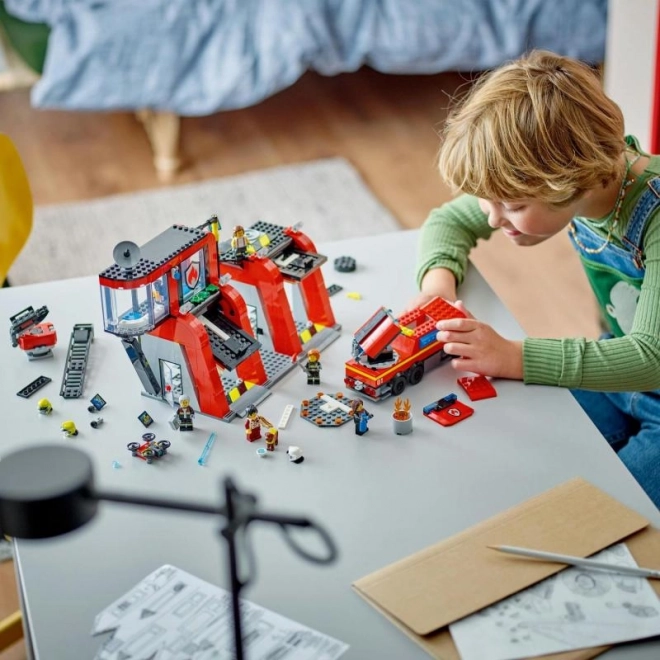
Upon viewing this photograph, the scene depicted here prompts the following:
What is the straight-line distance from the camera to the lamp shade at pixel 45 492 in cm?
60

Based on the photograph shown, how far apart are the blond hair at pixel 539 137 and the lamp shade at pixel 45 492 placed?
0.75 meters

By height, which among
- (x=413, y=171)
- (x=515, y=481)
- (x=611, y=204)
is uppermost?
(x=611, y=204)

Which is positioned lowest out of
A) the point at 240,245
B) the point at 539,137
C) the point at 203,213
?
the point at 203,213

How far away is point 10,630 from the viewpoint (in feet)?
5.02

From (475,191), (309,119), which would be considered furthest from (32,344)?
(309,119)

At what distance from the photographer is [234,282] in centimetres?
133

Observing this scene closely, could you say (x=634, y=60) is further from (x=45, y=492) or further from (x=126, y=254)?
(x=45, y=492)

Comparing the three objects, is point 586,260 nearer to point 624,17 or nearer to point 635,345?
point 635,345

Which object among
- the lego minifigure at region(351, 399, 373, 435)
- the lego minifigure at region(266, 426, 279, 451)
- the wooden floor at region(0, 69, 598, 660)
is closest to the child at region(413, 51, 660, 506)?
the lego minifigure at region(351, 399, 373, 435)

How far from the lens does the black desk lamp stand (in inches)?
23.6

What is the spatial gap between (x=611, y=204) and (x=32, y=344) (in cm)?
75

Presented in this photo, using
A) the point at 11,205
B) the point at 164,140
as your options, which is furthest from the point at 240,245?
the point at 164,140

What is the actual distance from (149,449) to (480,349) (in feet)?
1.32

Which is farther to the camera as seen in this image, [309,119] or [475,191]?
[309,119]
